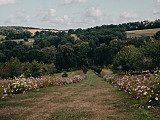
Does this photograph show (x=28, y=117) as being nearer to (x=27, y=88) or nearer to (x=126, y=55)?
(x=27, y=88)

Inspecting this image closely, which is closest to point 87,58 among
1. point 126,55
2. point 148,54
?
point 126,55

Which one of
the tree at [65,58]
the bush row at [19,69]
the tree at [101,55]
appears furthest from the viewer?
the tree at [101,55]

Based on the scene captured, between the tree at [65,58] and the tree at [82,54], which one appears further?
the tree at [82,54]

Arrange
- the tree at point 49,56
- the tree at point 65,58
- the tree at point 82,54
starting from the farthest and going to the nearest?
the tree at point 82,54, the tree at point 65,58, the tree at point 49,56

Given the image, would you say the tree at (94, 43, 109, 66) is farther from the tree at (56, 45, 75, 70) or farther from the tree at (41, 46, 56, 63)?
the tree at (41, 46, 56, 63)

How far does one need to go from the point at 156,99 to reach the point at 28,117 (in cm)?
440

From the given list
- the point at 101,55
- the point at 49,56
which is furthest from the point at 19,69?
the point at 101,55

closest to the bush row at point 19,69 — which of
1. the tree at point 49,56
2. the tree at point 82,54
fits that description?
the tree at point 49,56

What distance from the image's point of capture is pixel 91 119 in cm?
962

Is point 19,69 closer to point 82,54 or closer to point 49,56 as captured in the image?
point 49,56

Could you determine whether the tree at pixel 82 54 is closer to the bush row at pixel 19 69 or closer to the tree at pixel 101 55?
the tree at pixel 101 55

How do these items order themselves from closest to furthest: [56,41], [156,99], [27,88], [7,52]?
[156,99], [27,88], [7,52], [56,41]

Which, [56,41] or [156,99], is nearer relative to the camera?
[156,99]

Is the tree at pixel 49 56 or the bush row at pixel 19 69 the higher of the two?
the tree at pixel 49 56
